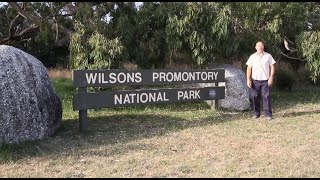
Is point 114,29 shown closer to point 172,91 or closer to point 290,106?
point 172,91

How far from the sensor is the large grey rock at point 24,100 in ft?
21.3

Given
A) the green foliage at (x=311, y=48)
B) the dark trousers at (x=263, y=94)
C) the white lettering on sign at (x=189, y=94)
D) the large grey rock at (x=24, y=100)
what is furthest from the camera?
the green foliage at (x=311, y=48)

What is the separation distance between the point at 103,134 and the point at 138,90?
4.38 ft

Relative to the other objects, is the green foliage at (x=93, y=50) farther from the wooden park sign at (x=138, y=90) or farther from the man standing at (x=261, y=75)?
the man standing at (x=261, y=75)

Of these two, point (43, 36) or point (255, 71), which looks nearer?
point (255, 71)

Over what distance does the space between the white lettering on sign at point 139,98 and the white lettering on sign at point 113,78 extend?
0.88ft

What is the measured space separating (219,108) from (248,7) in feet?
10.3

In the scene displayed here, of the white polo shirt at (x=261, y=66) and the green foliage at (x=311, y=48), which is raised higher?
the green foliage at (x=311, y=48)

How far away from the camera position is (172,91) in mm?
9234

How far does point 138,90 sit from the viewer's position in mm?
8633

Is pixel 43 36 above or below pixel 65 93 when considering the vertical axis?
above

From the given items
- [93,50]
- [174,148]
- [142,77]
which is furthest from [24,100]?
[93,50]

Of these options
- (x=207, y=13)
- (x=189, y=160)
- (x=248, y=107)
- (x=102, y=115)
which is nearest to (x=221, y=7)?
(x=207, y=13)

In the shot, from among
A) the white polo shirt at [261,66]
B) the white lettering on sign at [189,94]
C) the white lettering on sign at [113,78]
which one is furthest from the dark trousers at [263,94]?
the white lettering on sign at [113,78]
